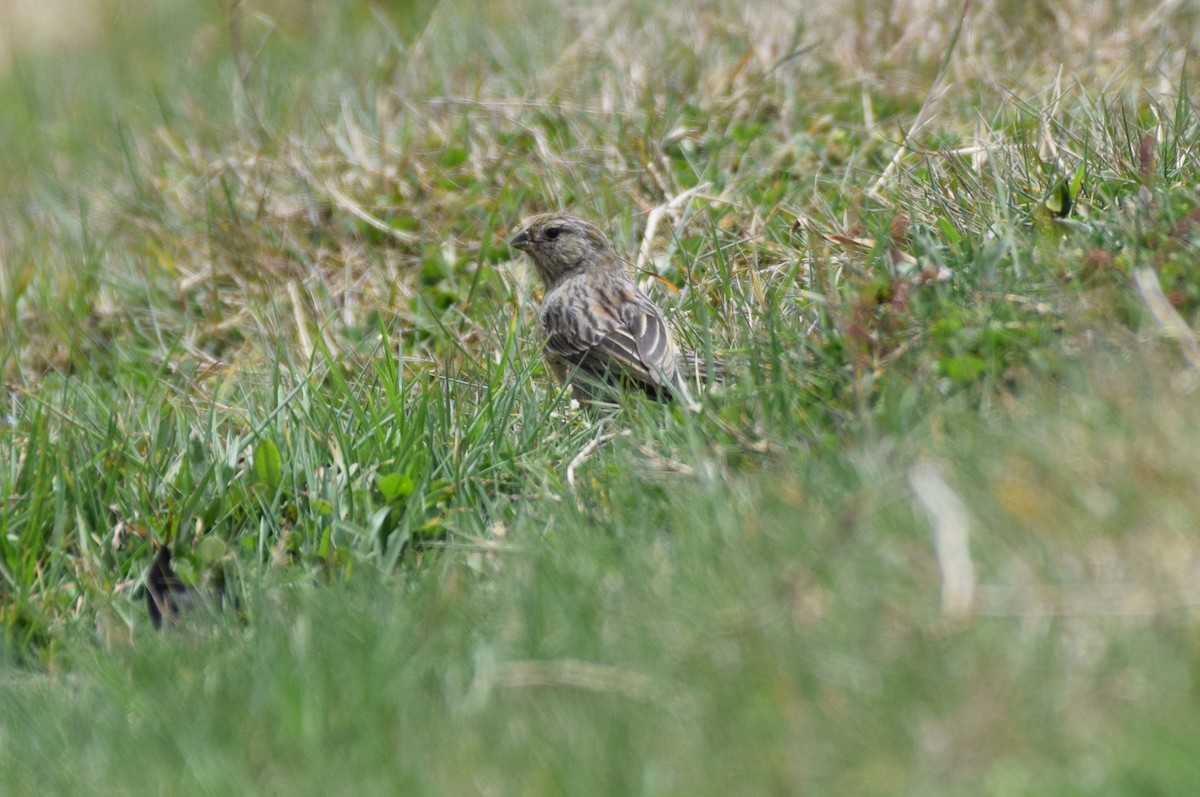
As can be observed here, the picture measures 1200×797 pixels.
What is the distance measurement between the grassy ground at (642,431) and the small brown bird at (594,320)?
16 centimetres

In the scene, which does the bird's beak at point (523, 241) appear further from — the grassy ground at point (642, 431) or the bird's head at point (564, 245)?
the grassy ground at point (642, 431)

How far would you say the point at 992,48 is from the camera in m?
A: 6.83

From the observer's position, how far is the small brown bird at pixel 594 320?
477 centimetres

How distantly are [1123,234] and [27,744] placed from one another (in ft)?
10.1

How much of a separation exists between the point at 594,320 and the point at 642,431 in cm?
116

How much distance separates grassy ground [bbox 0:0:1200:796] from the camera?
253 centimetres

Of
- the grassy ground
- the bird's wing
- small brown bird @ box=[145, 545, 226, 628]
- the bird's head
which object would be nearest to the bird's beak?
the bird's head

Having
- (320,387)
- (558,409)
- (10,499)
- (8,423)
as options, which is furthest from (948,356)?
(8,423)

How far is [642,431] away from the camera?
4.13 m

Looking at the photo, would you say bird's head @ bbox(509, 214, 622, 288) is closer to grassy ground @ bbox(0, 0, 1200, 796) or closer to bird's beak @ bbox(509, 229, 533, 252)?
bird's beak @ bbox(509, 229, 533, 252)

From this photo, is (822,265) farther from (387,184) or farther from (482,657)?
(387,184)

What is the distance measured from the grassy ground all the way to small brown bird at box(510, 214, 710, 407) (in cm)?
16

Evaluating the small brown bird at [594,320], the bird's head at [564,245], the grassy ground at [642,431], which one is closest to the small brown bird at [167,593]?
the grassy ground at [642,431]

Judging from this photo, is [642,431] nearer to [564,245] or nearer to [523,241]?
[564,245]
